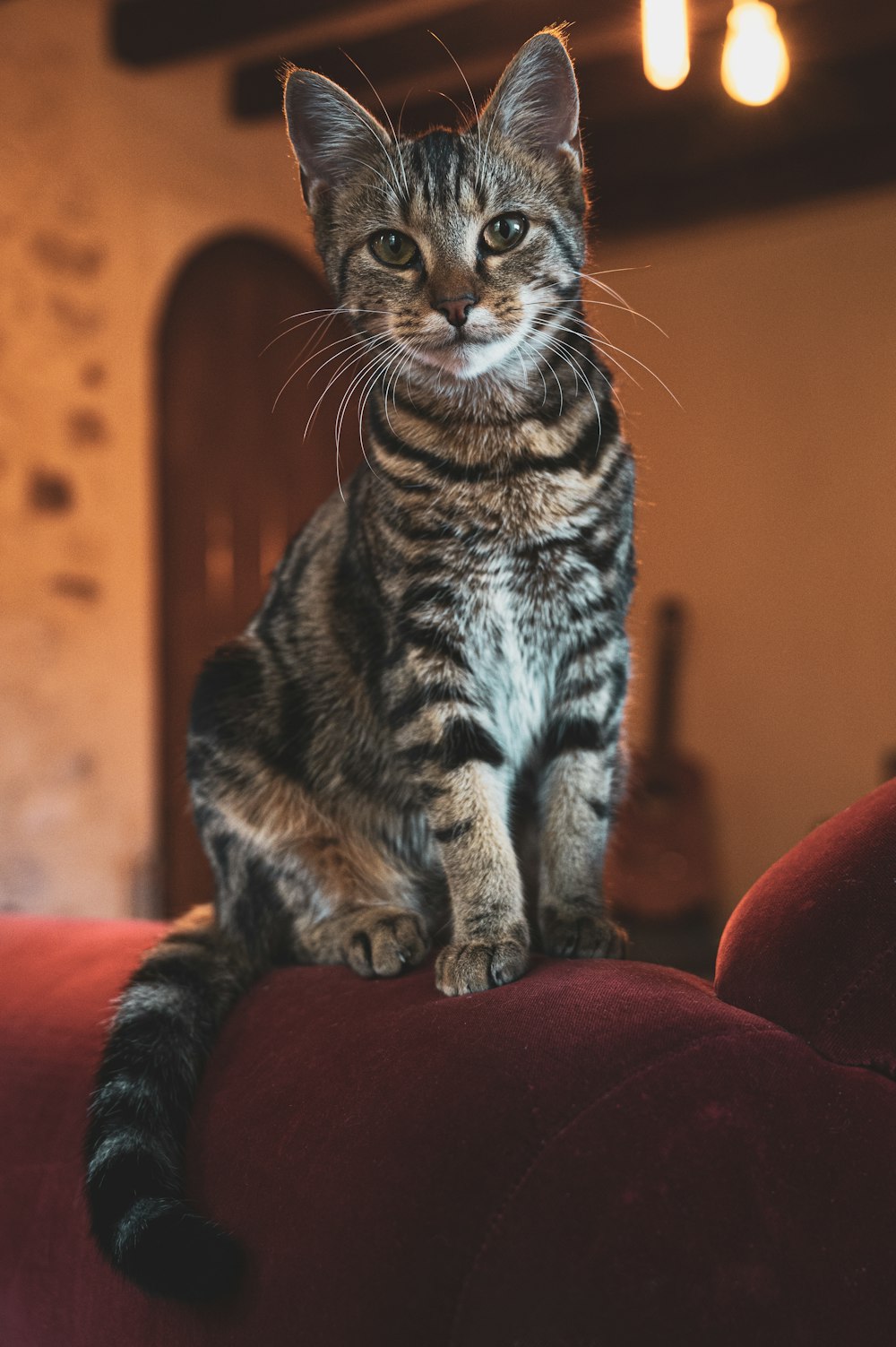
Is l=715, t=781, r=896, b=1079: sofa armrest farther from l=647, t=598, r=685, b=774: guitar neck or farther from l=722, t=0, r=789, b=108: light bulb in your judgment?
l=647, t=598, r=685, b=774: guitar neck

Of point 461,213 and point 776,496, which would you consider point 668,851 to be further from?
point 461,213

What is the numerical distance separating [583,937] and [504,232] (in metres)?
0.68

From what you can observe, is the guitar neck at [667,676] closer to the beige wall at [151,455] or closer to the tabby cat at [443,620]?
the beige wall at [151,455]

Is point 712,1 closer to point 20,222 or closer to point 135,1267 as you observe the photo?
point 20,222

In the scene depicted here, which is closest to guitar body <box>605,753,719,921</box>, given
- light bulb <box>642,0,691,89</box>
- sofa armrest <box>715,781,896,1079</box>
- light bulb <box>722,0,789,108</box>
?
light bulb <box>722,0,789,108</box>

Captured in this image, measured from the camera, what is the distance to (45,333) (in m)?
3.27

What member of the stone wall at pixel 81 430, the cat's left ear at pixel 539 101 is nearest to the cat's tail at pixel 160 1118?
the cat's left ear at pixel 539 101

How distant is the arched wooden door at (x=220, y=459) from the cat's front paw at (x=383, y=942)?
7.96 feet

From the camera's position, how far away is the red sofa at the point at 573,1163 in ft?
2.03

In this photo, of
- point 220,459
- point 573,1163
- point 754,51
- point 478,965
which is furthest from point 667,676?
point 573,1163

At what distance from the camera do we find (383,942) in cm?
109

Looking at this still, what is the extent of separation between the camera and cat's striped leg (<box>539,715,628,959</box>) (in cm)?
115

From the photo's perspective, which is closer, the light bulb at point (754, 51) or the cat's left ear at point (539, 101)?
the cat's left ear at point (539, 101)

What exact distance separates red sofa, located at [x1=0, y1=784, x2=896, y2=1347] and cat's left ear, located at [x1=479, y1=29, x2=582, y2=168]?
2.44ft
